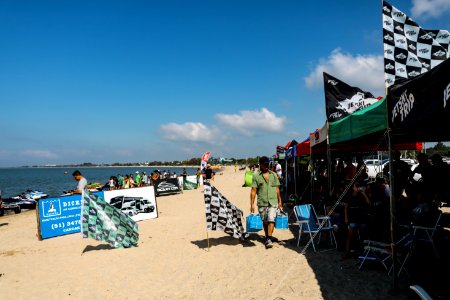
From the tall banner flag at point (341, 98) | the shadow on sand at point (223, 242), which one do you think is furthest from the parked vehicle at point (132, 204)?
the tall banner flag at point (341, 98)

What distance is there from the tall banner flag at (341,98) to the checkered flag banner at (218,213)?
10.3ft

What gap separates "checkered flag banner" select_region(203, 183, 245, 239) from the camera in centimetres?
720

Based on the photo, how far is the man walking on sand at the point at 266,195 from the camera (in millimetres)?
6723

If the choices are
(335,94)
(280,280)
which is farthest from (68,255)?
(335,94)

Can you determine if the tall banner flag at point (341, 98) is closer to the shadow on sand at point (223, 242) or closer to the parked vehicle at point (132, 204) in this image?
the shadow on sand at point (223, 242)

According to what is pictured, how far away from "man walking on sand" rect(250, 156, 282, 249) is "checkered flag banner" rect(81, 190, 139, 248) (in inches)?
126

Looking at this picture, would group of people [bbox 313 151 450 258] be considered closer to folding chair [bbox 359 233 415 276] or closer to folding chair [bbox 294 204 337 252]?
folding chair [bbox 294 204 337 252]

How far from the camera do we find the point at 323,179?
1105cm

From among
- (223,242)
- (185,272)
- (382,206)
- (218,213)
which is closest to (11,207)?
(223,242)

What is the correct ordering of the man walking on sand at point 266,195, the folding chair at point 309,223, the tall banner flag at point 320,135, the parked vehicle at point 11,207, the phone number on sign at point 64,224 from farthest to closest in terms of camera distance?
the parked vehicle at point 11,207
the phone number on sign at point 64,224
the tall banner flag at point 320,135
the man walking on sand at point 266,195
the folding chair at point 309,223

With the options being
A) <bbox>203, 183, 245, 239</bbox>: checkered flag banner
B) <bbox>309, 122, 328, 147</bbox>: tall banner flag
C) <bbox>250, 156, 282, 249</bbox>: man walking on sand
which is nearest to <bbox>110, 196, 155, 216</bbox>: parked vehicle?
<bbox>203, 183, 245, 239</bbox>: checkered flag banner

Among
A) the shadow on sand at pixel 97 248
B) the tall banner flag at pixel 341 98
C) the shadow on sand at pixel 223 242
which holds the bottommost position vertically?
the shadow on sand at pixel 97 248

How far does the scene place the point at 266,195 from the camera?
673 centimetres

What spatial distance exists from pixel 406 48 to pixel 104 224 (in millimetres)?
6943
